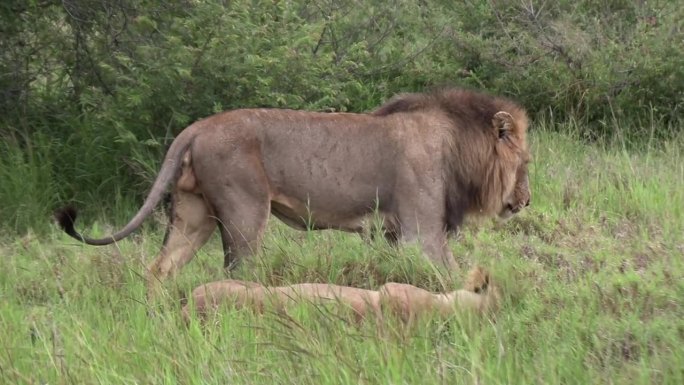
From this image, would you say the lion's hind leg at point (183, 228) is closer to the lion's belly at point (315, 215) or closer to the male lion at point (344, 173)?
the male lion at point (344, 173)

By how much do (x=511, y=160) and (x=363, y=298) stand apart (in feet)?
6.84

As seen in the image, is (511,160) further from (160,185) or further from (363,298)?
(363,298)

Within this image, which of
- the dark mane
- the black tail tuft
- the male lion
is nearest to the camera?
the black tail tuft

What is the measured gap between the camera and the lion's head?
597 centimetres

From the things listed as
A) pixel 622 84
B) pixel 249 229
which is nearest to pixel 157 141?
pixel 249 229

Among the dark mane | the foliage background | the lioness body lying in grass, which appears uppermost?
the dark mane

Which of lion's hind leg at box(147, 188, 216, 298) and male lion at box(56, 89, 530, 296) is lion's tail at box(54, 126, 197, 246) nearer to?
male lion at box(56, 89, 530, 296)

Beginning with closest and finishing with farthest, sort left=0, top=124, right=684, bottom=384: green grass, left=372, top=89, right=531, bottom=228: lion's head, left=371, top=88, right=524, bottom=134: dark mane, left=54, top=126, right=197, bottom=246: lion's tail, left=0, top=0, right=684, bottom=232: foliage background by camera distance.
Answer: left=0, top=124, right=684, bottom=384: green grass, left=54, top=126, right=197, bottom=246: lion's tail, left=372, top=89, right=531, bottom=228: lion's head, left=371, top=88, right=524, bottom=134: dark mane, left=0, top=0, right=684, bottom=232: foliage background

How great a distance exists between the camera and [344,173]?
576cm

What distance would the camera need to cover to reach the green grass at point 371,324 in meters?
3.64

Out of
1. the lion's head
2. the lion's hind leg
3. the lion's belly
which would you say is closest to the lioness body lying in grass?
the lion's hind leg

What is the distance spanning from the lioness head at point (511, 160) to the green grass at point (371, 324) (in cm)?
16

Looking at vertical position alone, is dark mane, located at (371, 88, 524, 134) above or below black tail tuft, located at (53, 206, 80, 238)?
above

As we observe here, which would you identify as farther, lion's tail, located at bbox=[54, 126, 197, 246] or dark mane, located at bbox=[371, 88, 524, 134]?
dark mane, located at bbox=[371, 88, 524, 134]
